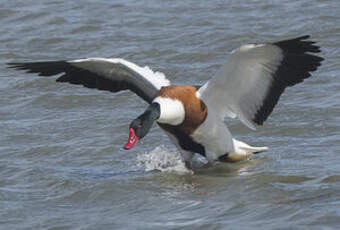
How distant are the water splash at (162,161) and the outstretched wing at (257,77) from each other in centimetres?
78

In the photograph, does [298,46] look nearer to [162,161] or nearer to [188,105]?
[188,105]

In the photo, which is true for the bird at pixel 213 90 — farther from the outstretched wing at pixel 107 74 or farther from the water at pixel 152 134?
the water at pixel 152 134

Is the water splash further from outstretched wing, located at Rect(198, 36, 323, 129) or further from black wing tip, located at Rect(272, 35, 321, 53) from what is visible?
black wing tip, located at Rect(272, 35, 321, 53)

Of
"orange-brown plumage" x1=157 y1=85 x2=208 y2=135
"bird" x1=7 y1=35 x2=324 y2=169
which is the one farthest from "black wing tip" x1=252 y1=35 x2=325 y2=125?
"orange-brown plumage" x1=157 y1=85 x2=208 y2=135

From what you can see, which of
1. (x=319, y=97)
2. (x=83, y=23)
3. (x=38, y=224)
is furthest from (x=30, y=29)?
(x=38, y=224)

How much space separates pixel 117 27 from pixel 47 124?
4.53m

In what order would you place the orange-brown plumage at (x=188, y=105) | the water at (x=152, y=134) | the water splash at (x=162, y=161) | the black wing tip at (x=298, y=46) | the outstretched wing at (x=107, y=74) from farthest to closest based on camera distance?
the water splash at (x=162, y=161)
the outstretched wing at (x=107, y=74)
the orange-brown plumage at (x=188, y=105)
the black wing tip at (x=298, y=46)
the water at (x=152, y=134)

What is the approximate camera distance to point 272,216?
6.71 m

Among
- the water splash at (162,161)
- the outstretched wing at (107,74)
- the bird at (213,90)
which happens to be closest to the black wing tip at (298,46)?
the bird at (213,90)

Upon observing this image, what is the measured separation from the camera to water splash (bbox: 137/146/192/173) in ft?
28.9

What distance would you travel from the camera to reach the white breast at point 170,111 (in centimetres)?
783

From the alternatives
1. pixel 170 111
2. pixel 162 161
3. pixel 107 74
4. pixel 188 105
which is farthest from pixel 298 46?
pixel 107 74

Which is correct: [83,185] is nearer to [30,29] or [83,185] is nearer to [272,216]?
[272,216]

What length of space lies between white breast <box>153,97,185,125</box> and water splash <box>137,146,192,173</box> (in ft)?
2.86
